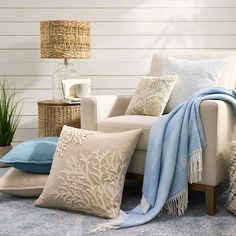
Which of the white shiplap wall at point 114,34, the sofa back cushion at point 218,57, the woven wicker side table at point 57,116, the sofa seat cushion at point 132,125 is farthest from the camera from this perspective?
the white shiplap wall at point 114,34

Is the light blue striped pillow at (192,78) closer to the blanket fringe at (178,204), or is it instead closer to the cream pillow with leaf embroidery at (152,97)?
the cream pillow with leaf embroidery at (152,97)

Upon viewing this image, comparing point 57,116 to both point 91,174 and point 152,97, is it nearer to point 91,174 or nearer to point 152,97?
point 152,97

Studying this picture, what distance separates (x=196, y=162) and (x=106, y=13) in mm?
1901

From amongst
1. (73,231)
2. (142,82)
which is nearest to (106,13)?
(142,82)

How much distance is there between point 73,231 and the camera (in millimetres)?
1854

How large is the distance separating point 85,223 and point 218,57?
1.55 m

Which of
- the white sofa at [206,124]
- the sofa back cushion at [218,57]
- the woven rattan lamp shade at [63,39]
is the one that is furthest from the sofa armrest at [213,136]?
the woven rattan lamp shade at [63,39]

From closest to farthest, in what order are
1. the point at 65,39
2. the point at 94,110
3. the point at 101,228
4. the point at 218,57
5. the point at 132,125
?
the point at 101,228
the point at 132,125
the point at 94,110
the point at 218,57
the point at 65,39

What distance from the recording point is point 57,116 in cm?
292

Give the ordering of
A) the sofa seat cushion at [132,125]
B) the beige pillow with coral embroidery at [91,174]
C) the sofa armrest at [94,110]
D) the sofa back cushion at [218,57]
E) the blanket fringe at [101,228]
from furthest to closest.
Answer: the sofa back cushion at [218,57]
the sofa armrest at [94,110]
the sofa seat cushion at [132,125]
the beige pillow with coral embroidery at [91,174]
the blanket fringe at [101,228]

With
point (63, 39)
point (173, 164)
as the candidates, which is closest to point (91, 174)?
point (173, 164)

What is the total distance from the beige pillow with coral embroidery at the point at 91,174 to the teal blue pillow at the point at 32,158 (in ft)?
0.59

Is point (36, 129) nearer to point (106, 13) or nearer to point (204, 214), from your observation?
point (106, 13)

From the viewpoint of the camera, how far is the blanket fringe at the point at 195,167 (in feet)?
6.57
